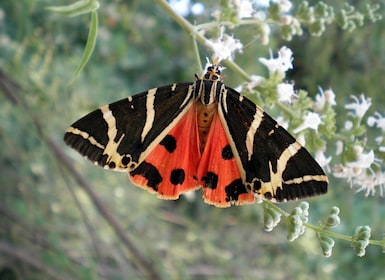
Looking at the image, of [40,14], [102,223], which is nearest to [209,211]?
[102,223]

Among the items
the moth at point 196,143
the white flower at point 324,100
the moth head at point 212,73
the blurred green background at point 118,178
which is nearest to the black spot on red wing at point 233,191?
the moth at point 196,143

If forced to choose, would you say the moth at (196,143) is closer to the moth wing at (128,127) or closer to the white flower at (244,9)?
the moth wing at (128,127)

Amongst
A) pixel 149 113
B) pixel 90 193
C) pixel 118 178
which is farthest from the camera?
pixel 118 178

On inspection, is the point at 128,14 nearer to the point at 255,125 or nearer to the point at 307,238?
the point at 307,238

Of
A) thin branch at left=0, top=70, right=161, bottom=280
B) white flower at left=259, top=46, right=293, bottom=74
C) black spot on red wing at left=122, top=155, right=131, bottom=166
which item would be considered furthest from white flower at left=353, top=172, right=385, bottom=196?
thin branch at left=0, top=70, right=161, bottom=280

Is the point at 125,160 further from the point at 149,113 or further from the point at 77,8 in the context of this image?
the point at 77,8

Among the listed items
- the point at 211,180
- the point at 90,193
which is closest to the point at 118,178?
the point at 90,193
